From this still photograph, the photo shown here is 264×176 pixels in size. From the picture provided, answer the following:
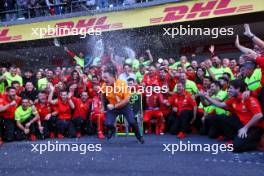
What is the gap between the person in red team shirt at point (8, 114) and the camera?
10.8m

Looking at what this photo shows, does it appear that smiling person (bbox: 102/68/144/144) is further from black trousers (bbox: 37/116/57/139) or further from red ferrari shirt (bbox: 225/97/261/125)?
black trousers (bbox: 37/116/57/139)

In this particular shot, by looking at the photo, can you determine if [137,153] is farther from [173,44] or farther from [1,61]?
[1,61]

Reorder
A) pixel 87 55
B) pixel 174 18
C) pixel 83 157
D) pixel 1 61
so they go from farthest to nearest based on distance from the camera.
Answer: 1. pixel 1 61
2. pixel 87 55
3. pixel 174 18
4. pixel 83 157

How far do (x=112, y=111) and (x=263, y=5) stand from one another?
5.51 m

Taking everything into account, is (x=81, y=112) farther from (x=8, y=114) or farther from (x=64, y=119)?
(x=8, y=114)

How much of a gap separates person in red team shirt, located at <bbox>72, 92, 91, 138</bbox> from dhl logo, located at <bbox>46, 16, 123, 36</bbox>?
4.09 m

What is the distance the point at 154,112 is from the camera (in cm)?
1087

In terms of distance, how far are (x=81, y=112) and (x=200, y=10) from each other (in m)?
4.73

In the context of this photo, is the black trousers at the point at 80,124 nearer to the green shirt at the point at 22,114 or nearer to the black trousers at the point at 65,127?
the black trousers at the point at 65,127

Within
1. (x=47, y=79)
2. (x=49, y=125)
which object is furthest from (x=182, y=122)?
(x=47, y=79)

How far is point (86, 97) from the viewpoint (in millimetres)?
11227

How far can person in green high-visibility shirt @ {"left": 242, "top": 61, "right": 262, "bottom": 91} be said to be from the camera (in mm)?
7673

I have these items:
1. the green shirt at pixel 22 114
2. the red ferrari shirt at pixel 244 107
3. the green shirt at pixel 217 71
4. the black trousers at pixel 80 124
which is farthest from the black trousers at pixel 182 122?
the green shirt at pixel 22 114

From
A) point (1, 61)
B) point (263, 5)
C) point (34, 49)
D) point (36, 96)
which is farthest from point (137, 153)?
point (1, 61)
